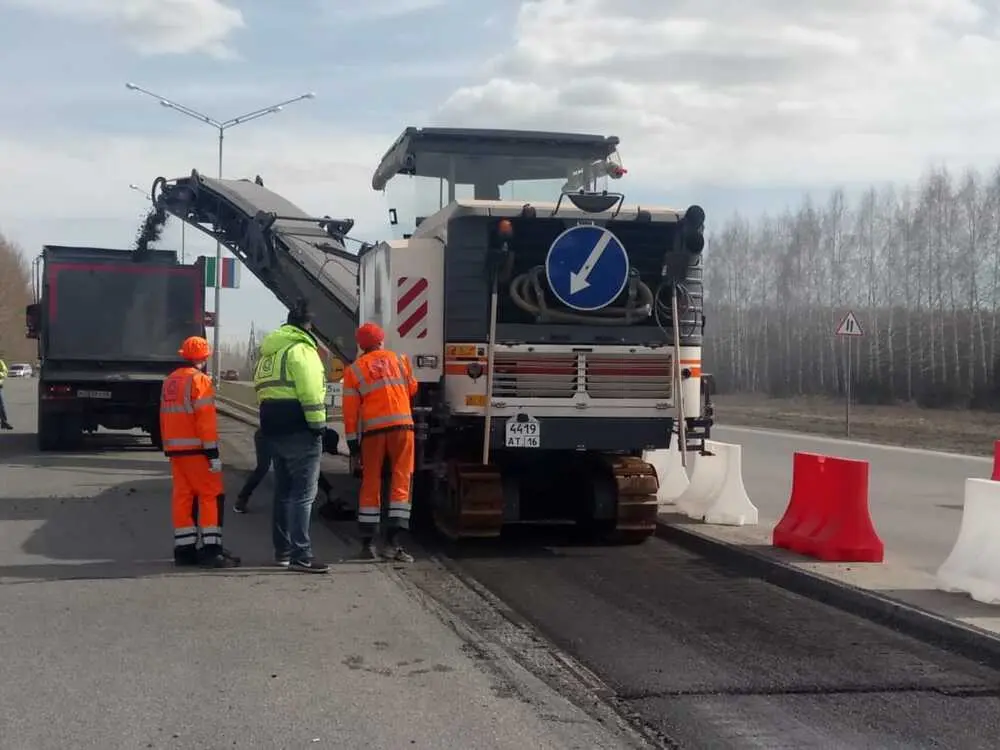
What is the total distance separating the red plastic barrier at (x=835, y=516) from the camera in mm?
8688

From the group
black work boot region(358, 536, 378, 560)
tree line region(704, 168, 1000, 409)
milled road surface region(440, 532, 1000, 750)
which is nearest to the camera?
milled road surface region(440, 532, 1000, 750)

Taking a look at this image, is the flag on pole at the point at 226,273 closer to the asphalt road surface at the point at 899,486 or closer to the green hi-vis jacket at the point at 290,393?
the asphalt road surface at the point at 899,486

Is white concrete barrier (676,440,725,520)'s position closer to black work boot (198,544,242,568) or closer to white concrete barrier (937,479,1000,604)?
white concrete barrier (937,479,1000,604)

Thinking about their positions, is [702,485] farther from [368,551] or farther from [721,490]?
[368,551]

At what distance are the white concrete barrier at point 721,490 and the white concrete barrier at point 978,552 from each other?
292cm

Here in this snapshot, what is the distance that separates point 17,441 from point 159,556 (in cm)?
1338

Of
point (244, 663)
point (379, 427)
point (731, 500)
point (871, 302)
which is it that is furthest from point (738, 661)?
point (871, 302)

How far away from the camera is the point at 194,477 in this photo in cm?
889

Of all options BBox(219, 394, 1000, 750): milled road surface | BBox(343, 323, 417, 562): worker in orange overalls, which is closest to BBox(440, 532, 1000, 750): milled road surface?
BBox(219, 394, 1000, 750): milled road surface

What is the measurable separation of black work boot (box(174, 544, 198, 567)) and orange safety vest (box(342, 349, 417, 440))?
1397 millimetres

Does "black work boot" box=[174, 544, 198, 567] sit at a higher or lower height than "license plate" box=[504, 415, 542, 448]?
lower

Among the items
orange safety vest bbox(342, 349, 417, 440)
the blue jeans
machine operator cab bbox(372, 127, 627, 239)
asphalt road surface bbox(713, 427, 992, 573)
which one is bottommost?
asphalt road surface bbox(713, 427, 992, 573)

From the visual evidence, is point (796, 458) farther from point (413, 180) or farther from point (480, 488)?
point (413, 180)

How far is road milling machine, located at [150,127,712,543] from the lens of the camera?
9539 mm
